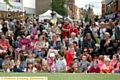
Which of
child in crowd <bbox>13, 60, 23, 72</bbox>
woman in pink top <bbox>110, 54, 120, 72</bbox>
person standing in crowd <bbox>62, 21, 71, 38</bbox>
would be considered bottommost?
child in crowd <bbox>13, 60, 23, 72</bbox>

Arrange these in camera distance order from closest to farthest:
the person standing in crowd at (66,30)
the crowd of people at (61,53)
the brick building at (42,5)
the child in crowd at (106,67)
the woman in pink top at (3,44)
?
the child in crowd at (106,67), the crowd of people at (61,53), the woman in pink top at (3,44), the person standing in crowd at (66,30), the brick building at (42,5)

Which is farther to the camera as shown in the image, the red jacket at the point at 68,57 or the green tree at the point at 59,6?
the green tree at the point at 59,6

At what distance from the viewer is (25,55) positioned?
10.9m

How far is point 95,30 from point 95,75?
23.5ft

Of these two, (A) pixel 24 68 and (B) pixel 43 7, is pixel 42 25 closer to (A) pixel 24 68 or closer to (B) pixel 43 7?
(A) pixel 24 68

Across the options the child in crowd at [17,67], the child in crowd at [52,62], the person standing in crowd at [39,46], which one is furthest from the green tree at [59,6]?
the child in crowd at [17,67]

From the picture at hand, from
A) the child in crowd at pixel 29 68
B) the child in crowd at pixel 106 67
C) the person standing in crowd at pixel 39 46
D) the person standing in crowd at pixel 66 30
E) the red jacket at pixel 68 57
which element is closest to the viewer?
the child in crowd at pixel 106 67

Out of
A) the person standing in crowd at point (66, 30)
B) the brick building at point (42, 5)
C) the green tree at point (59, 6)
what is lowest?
the person standing in crowd at point (66, 30)

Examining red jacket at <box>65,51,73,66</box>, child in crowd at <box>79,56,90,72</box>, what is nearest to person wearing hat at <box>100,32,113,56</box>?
red jacket at <box>65,51,73,66</box>

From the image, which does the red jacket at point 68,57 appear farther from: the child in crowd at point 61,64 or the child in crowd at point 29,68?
the child in crowd at point 29,68

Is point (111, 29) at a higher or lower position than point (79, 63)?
higher

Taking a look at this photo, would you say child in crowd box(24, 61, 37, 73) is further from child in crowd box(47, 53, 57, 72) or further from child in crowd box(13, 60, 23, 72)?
child in crowd box(47, 53, 57, 72)

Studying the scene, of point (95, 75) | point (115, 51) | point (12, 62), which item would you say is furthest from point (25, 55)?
point (95, 75)

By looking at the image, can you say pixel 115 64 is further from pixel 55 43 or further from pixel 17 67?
pixel 55 43
